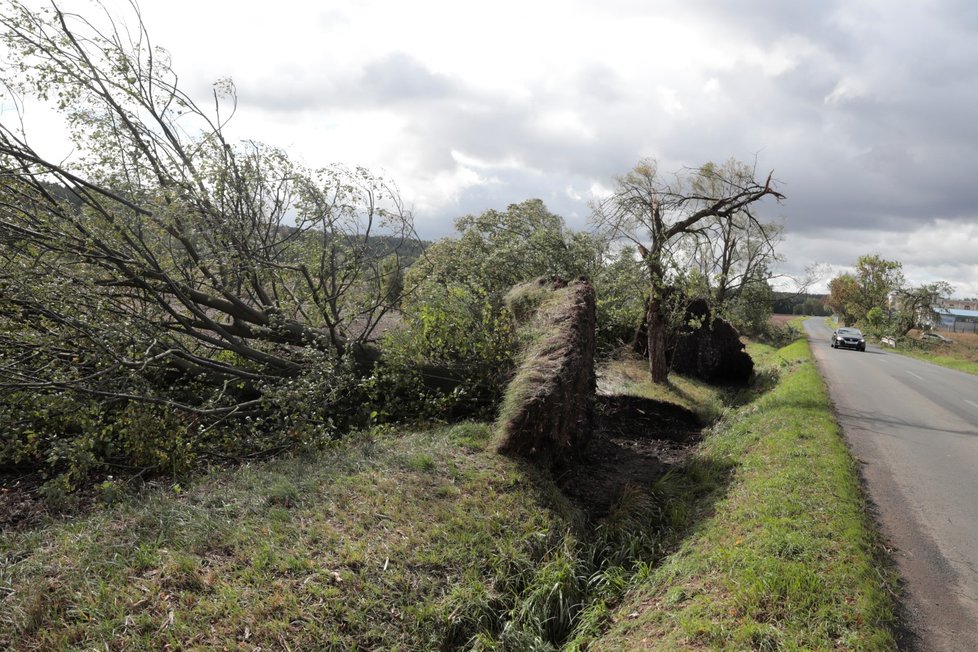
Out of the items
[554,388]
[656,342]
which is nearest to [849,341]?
[656,342]

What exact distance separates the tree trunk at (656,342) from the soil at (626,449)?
302 cm

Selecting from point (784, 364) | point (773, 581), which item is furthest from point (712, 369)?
point (773, 581)

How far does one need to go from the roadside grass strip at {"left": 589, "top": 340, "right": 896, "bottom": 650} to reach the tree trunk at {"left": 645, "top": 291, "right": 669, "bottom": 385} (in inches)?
280

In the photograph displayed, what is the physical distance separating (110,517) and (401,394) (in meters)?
4.34

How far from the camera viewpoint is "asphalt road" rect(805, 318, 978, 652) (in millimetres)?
4223

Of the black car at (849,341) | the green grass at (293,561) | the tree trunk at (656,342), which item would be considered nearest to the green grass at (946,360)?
the black car at (849,341)

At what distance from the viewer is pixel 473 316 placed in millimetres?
9547

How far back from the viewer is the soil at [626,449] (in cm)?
716

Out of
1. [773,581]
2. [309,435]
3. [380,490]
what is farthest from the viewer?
[309,435]

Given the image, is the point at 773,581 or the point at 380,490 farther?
the point at 380,490

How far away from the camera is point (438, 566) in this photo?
4.67 metres

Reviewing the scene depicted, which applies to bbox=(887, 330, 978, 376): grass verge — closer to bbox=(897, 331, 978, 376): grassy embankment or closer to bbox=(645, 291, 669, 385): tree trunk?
bbox=(897, 331, 978, 376): grassy embankment

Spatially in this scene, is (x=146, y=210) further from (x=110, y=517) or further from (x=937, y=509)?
(x=937, y=509)

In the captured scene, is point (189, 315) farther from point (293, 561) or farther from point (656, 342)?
point (656, 342)
